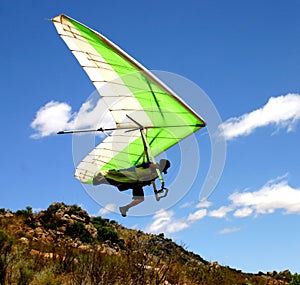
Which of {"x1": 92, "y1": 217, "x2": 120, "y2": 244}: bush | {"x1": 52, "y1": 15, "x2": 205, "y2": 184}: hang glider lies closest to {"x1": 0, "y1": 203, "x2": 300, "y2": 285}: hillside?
{"x1": 52, "y1": 15, "x2": 205, "y2": 184}: hang glider

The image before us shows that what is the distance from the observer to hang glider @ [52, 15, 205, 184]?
12.3 ft

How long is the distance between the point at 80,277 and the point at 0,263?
1673mm

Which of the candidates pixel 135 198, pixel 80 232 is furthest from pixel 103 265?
pixel 80 232

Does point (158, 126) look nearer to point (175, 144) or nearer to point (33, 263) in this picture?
point (175, 144)

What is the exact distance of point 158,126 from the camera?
379 centimetres

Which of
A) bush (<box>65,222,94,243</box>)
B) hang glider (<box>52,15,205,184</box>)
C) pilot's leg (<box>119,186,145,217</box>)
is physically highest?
bush (<box>65,222,94,243</box>)

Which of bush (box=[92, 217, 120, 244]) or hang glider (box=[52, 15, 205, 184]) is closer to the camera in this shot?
hang glider (box=[52, 15, 205, 184])

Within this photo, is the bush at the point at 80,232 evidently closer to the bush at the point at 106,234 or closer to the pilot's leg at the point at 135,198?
the bush at the point at 106,234

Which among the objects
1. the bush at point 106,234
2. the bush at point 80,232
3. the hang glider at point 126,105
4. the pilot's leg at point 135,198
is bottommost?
the pilot's leg at point 135,198

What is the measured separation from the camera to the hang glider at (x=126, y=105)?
12.3 feet

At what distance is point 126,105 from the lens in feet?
13.4

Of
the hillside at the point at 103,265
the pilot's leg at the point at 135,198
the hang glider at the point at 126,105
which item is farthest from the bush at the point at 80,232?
the pilot's leg at the point at 135,198

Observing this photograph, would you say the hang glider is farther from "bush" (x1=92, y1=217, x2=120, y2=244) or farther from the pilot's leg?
"bush" (x1=92, y1=217, x2=120, y2=244)

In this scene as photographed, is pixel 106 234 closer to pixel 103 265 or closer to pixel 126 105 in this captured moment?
pixel 103 265
